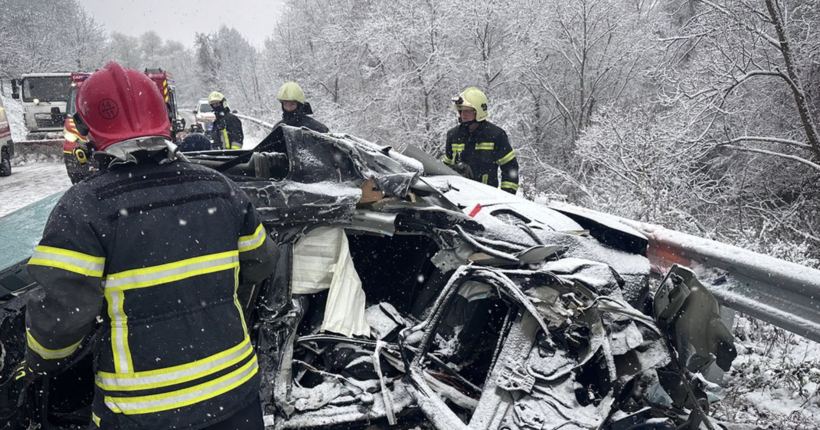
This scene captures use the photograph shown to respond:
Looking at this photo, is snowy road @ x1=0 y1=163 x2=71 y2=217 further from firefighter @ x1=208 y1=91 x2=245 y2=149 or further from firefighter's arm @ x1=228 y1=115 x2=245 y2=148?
firefighter's arm @ x1=228 y1=115 x2=245 y2=148

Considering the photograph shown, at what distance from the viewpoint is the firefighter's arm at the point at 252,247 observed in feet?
5.38

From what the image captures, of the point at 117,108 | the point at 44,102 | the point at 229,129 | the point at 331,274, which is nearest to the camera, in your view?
the point at 117,108

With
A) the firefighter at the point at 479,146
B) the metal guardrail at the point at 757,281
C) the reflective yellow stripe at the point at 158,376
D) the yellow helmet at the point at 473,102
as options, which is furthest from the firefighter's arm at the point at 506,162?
the reflective yellow stripe at the point at 158,376

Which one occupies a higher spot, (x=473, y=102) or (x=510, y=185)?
(x=473, y=102)

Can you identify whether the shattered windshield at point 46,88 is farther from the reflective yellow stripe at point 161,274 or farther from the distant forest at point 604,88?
the reflective yellow stripe at point 161,274

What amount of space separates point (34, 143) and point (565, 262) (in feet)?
46.7

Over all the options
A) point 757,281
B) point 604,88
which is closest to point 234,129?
point 757,281

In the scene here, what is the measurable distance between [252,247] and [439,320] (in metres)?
1.02

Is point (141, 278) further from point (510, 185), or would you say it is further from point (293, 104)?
Answer: point (293, 104)

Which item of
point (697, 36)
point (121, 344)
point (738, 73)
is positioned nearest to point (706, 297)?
point (121, 344)

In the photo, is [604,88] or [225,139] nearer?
[225,139]

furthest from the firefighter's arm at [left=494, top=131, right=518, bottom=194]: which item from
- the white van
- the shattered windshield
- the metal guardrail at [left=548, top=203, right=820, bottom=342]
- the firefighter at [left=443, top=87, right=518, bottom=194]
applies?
the shattered windshield

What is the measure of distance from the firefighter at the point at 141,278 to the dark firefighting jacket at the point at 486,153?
3596 mm

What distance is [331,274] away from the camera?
272 centimetres
